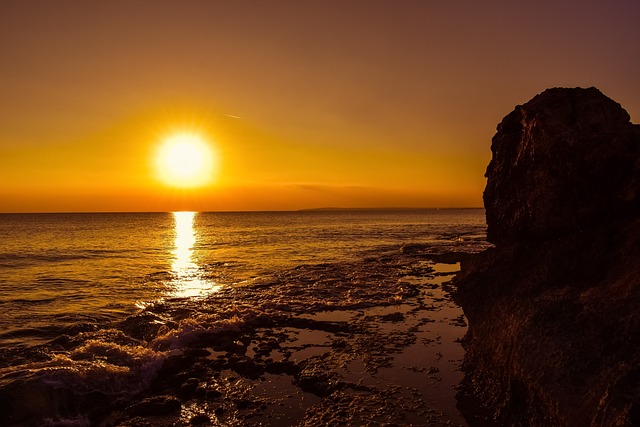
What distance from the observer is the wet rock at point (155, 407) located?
8977 millimetres

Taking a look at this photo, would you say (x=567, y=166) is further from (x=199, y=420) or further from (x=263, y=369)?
(x=199, y=420)

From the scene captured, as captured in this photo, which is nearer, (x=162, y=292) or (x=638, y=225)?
(x=638, y=225)

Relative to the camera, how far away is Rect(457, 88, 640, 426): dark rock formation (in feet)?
19.2

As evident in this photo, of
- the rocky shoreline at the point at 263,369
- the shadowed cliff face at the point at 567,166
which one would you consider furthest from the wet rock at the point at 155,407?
the shadowed cliff face at the point at 567,166

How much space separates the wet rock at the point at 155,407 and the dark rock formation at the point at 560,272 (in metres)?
6.72

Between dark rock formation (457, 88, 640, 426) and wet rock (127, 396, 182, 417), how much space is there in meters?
6.72

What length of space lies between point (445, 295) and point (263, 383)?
12.4 metres

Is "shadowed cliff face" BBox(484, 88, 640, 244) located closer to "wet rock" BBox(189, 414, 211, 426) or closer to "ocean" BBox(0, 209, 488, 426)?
"ocean" BBox(0, 209, 488, 426)

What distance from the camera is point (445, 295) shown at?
65.3ft

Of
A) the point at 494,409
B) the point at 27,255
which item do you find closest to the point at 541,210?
the point at 494,409

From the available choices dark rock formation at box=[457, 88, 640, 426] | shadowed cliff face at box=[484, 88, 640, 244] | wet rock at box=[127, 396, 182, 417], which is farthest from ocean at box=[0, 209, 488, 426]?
shadowed cliff face at box=[484, 88, 640, 244]

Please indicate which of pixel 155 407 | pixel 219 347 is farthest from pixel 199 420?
pixel 219 347

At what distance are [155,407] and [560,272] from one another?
9286 mm

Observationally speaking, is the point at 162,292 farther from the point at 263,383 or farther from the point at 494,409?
the point at 494,409
